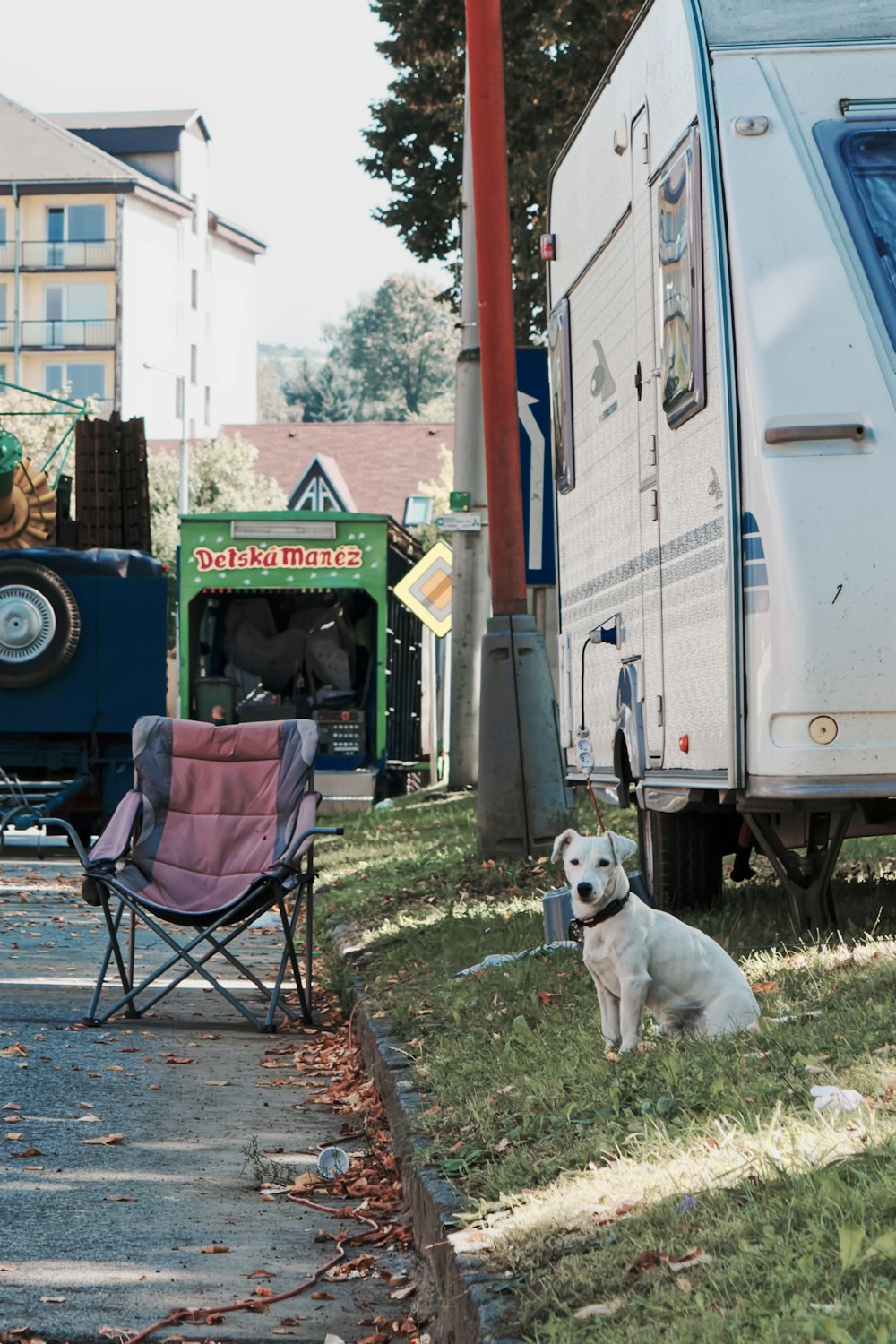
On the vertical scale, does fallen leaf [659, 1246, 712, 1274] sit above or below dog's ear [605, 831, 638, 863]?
below

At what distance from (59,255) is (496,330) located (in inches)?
2300

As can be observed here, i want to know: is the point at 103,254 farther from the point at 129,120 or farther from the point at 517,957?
the point at 517,957

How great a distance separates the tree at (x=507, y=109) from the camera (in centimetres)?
1762

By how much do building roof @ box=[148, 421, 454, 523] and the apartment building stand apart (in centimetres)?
296

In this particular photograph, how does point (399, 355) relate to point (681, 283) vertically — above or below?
above

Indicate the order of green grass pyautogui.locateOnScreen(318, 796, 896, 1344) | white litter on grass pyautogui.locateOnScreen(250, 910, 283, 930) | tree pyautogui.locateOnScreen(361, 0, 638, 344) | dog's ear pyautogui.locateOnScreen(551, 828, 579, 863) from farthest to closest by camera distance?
tree pyautogui.locateOnScreen(361, 0, 638, 344), white litter on grass pyautogui.locateOnScreen(250, 910, 283, 930), dog's ear pyautogui.locateOnScreen(551, 828, 579, 863), green grass pyautogui.locateOnScreen(318, 796, 896, 1344)

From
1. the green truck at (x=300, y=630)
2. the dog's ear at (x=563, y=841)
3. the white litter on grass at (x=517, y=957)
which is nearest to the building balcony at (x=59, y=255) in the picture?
the green truck at (x=300, y=630)

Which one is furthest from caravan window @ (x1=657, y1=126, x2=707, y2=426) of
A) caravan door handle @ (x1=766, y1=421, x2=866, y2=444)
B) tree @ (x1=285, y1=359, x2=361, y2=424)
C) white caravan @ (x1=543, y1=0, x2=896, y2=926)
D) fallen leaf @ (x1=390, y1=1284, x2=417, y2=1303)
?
tree @ (x1=285, y1=359, x2=361, y2=424)

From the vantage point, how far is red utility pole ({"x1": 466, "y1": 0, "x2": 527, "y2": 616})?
39.2ft

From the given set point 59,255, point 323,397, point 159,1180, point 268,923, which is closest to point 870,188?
point 159,1180

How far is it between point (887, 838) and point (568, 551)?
2643 millimetres

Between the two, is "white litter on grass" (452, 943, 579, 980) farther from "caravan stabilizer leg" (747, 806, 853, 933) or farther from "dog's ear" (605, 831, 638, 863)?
"dog's ear" (605, 831, 638, 863)

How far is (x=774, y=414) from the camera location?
6402 mm

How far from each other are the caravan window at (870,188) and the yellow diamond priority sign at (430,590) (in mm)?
14215
